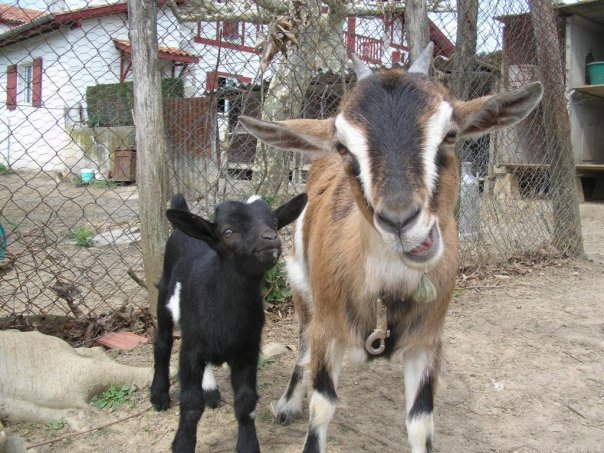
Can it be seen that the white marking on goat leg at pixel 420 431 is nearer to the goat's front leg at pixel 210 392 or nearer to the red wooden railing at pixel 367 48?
the goat's front leg at pixel 210 392

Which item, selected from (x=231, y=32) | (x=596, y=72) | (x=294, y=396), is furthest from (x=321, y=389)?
(x=596, y=72)

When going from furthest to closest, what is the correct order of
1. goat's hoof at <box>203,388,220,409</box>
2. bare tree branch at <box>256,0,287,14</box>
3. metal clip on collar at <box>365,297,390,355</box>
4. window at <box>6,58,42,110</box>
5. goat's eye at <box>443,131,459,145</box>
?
1. bare tree branch at <box>256,0,287,14</box>
2. window at <box>6,58,42,110</box>
3. goat's hoof at <box>203,388,220,409</box>
4. metal clip on collar at <box>365,297,390,355</box>
5. goat's eye at <box>443,131,459,145</box>

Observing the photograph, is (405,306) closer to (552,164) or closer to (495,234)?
(495,234)

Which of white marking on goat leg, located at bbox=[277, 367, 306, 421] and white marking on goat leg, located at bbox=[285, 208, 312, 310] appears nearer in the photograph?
white marking on goat leg, located at bbox=[277, 367, 306, 421]

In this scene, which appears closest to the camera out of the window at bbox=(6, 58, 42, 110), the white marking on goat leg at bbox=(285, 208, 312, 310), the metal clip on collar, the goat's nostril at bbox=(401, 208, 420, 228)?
Answer: the goat's nostril at bbox=(401, 208, 420, 228)

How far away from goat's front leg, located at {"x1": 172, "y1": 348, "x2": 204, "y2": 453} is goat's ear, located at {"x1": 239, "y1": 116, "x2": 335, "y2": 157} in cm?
104

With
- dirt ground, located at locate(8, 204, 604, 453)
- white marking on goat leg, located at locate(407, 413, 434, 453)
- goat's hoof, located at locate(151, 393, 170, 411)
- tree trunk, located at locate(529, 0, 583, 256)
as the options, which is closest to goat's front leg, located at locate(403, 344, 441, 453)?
white marking on goat leg, located at locate(407, 413, 434, 453)

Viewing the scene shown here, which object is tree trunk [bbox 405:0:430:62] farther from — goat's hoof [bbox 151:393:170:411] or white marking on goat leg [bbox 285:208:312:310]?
goat's hoof [bbox 151:393:170:411]

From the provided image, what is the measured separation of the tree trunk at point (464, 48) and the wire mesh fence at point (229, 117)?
0.01 meters

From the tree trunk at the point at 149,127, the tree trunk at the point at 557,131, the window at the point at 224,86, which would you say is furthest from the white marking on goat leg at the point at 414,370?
the tree trunk at the point at 557,131

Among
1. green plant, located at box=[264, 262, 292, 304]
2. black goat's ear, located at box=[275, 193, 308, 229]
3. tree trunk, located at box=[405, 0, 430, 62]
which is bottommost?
green plant, located at box=[264, 262, 292, 304]

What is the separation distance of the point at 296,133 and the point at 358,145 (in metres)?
0.49

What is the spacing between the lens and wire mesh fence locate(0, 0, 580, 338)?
4066 millimetres

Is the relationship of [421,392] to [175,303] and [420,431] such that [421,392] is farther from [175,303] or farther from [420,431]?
[175,303]
